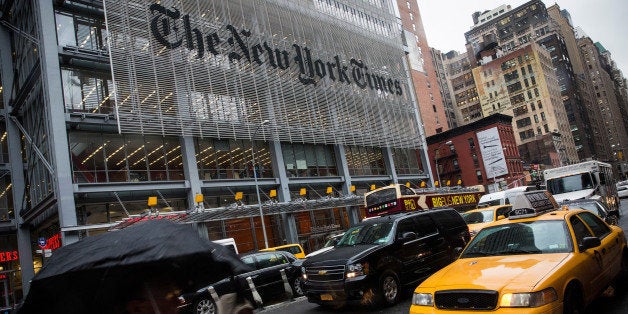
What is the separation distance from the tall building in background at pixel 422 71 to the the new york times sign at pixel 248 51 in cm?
5638

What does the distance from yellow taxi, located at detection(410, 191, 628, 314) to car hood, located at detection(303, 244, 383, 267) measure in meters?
2.69

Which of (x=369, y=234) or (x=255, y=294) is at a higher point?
(x=369, y=234)

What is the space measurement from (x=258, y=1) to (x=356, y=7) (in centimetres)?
1374

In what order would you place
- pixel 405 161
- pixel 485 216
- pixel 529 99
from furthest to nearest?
1. pixel 529 99
2. pixel 405 161
3. pixel 485 216

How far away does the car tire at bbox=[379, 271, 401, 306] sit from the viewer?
9266mm

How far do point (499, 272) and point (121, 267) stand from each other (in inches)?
185

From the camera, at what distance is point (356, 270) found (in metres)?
9.08

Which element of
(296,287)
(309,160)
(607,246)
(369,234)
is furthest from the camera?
(309,160)

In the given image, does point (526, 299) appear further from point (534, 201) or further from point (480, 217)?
point (480, 217)

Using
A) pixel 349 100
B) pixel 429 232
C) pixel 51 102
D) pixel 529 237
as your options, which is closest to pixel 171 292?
pixel 529 237

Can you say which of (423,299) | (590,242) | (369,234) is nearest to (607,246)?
(590,242)

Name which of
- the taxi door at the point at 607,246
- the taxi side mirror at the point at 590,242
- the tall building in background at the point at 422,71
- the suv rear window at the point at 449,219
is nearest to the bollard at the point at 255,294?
the suv rear window at the point at 449,219

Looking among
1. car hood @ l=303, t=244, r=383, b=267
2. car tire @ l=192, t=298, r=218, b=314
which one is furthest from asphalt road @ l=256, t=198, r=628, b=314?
car tire @ l=192, t=298, r=218, b=314

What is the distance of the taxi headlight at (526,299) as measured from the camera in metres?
5.09
